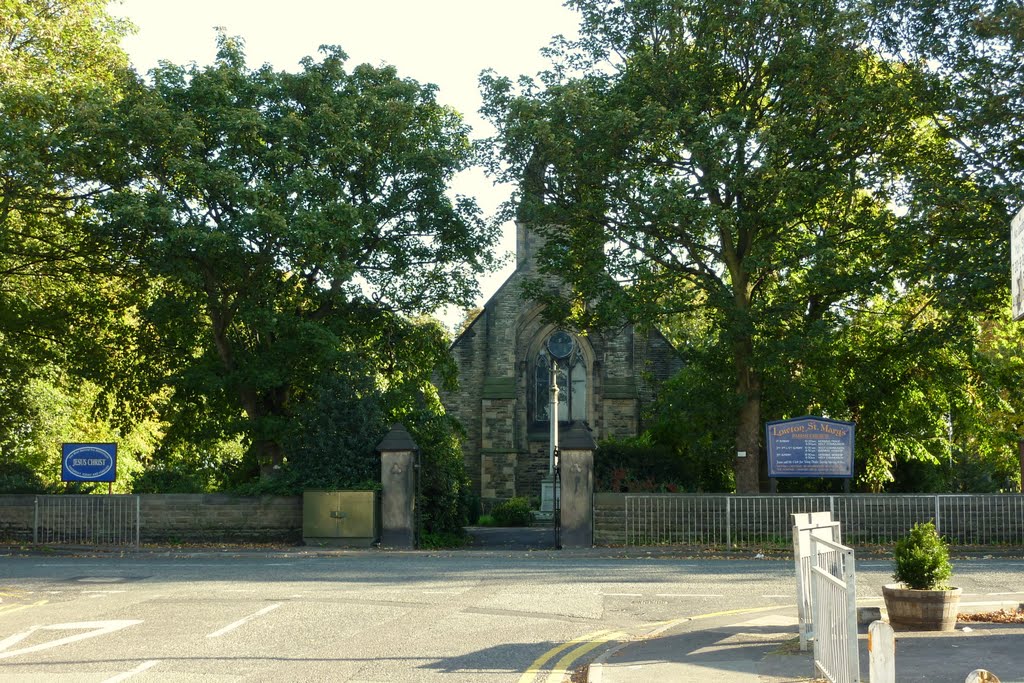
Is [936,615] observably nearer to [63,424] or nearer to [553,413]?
[553,413]

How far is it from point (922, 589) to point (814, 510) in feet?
37.0

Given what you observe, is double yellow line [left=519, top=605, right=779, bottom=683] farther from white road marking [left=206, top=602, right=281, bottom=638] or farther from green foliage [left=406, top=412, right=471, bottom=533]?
green foliage [left=406, top=412, right=471, bottom=533]

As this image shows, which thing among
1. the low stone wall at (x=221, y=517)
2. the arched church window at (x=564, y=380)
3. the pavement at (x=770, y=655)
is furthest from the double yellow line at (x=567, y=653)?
the arched church window at (x=564, y=380)

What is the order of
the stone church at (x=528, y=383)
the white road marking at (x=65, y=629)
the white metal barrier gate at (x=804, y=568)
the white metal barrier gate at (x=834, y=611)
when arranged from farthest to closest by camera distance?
the stone church at (x=528, y=383)
the white road marking at (x=65, y=629)
the white metal barrier gate at (x=804, y=568)
the white metal barrier gate at (x=834, y=611)

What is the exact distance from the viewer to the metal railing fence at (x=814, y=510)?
21.5 metres

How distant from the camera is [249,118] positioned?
23.4 m

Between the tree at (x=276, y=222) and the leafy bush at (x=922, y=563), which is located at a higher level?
the tree at (x=276, y=222)

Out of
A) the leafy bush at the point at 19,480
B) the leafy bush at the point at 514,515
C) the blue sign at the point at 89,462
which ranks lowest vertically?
the leafy bush at the point at 514,515

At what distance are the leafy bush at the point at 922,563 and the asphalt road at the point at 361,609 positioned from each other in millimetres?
2016

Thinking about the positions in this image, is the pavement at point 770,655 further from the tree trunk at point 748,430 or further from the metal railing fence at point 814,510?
the tree trunk at point 748,430

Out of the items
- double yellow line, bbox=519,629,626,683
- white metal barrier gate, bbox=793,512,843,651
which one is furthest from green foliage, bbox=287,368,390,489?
white metal barrier gate, bbox=793,512,843,651

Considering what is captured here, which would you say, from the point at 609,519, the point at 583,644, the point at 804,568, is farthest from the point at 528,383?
the point at 804,568

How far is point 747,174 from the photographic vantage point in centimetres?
2302

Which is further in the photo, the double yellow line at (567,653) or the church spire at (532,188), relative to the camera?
the church spire at (532,188)
